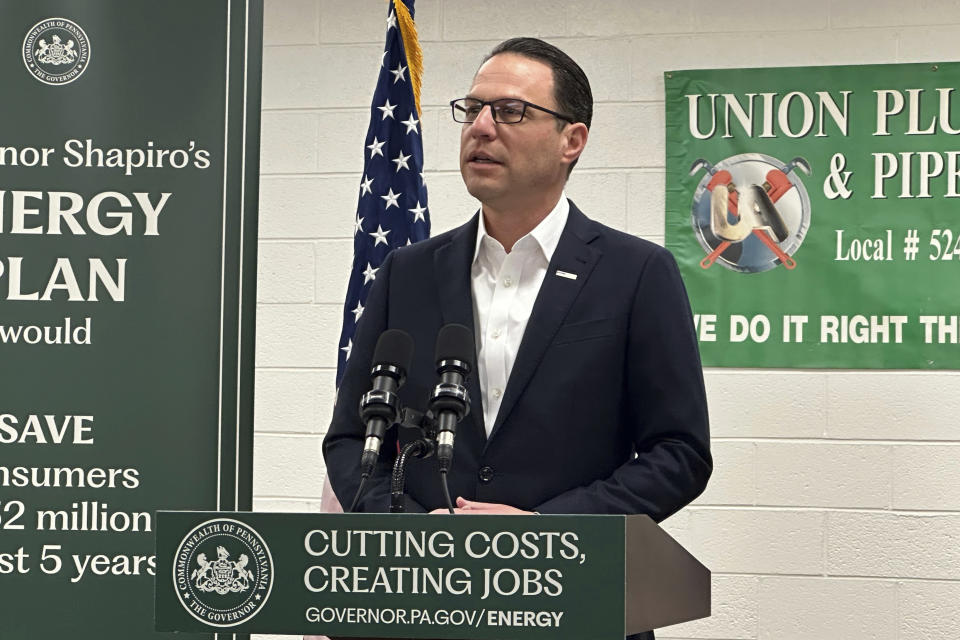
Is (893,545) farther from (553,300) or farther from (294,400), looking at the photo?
(553,300)

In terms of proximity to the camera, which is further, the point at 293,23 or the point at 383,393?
the point at 293,23

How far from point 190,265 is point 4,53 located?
0.55 m

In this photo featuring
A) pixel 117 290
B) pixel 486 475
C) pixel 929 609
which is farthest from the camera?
pixel 929 609

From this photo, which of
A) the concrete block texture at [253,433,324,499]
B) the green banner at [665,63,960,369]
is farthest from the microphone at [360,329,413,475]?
the concrete block texture at [253,433,324,499]

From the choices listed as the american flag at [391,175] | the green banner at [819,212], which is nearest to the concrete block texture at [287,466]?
the american flag at [391,175]

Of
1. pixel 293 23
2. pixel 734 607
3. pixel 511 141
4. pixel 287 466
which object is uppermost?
pixel 293 23

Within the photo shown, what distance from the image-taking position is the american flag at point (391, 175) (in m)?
2.70

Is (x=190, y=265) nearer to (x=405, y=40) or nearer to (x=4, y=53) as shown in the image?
(x=4, y=53)

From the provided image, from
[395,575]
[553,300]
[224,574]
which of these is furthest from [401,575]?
[553,300]

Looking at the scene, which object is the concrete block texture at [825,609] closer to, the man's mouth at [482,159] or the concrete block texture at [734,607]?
the concrete block texture at [734,607]

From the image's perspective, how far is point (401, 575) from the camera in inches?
46.9

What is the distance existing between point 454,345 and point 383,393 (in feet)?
0.32

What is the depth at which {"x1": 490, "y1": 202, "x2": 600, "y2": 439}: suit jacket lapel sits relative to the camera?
1671 mm

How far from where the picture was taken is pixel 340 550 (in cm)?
121
